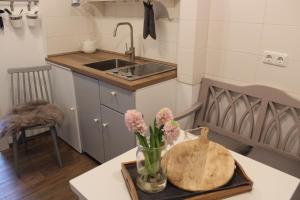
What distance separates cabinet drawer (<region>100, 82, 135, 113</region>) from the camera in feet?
5.94

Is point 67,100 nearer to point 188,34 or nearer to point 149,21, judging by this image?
point 149,21

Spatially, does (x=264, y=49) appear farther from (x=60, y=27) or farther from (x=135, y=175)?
(x=60, y=27)

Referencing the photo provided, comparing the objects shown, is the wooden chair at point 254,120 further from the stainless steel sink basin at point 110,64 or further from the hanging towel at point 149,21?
the stainless steel sink basin at point 110,64

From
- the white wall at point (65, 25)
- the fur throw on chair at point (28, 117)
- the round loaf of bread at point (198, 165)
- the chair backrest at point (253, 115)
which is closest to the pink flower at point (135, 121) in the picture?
the round loaf of bread at point (198, 165)

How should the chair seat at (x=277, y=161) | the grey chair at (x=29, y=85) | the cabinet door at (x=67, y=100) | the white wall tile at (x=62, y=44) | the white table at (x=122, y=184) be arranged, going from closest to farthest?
1. the white table at (x=122, y=184)
2. the chair seat at (x=277, y=161)
3. the cabinet door at (x=67, y=100)
4. the grey chair at (x=29, y=85)
5. the white wall tile at (x=62, y=44)

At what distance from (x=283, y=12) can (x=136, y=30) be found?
4.28 ft

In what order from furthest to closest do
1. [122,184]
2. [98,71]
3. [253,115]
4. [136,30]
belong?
1. [136,30]
2. [98,71]
3. [253,115]
4. [122,184]

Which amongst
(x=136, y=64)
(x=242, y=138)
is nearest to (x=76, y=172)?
(x=136, y=64)

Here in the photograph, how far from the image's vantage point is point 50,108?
2.31m

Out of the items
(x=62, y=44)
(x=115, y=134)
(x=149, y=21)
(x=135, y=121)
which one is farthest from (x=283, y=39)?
(x=62, y=44)

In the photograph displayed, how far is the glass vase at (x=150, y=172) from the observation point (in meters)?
0.90

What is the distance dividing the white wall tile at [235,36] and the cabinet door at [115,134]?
34.9 inches

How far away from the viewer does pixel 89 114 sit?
226 centimetres

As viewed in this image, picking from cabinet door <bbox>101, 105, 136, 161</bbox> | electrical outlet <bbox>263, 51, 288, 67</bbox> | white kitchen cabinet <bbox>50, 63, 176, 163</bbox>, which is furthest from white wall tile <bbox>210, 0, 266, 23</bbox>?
cabinet door <bbox>101, 105, 136, 161</bbox>
